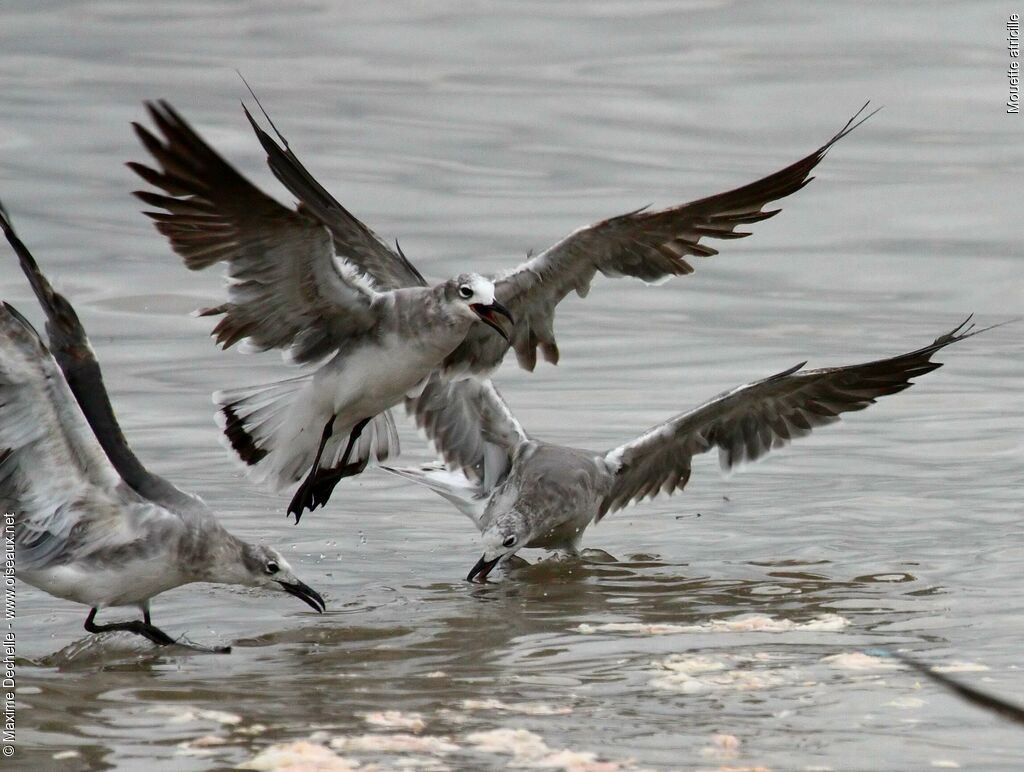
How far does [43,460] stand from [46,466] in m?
0.03

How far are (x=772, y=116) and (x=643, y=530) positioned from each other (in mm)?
11492

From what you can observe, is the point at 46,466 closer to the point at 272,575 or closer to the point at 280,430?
the point at 272,575

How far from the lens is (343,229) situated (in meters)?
9.16

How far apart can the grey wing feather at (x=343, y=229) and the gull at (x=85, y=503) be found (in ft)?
4.94

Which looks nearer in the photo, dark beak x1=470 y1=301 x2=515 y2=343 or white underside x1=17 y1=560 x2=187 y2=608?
white underside x1=17 y1=560 x2=187 y2=608

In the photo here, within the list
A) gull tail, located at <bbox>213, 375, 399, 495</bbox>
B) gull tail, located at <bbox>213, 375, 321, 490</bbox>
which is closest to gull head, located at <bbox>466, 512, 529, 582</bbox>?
gull tail, located at <bbox>213, 375, 399, 495</bbox>

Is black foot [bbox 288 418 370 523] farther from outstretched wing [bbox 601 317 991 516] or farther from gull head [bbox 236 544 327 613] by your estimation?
gull head [bbox 236 544 327 613]

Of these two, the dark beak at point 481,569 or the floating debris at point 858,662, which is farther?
the dark beak at point 481,569

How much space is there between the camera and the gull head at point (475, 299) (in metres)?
8.64

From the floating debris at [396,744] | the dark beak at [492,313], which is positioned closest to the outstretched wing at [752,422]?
the dark beak at [492,313]

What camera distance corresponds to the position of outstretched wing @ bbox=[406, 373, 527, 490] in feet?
31.5

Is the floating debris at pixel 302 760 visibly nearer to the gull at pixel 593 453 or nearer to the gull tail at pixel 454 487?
the gull at pixel 593 453

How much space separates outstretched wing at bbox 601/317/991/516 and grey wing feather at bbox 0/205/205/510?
2.64 m

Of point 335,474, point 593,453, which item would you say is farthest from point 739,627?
point 335,474
